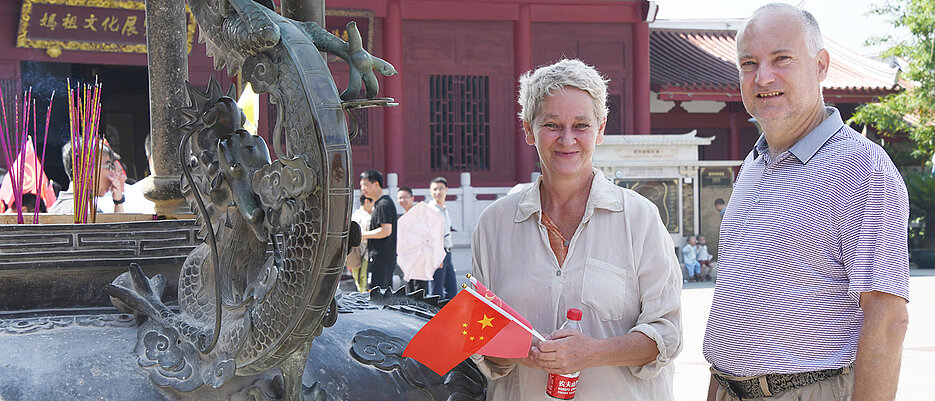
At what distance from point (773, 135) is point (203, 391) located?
1.33 metres

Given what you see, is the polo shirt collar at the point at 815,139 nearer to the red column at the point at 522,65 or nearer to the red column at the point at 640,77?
the red column at the point at 522,65

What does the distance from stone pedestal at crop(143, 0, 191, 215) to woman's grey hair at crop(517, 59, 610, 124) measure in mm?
1019

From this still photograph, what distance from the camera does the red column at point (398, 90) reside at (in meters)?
11.0

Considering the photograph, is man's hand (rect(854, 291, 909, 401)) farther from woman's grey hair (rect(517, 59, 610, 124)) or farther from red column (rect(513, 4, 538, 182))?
red column (rect(513, 4, 538, 182))

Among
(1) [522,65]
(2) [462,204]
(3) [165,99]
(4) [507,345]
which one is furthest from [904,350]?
(1) [522,65]

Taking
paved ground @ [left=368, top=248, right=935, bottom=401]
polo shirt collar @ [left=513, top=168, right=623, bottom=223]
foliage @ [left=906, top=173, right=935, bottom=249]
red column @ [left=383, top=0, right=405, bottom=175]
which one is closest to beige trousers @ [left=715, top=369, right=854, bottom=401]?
polo shirt collar @ [left=513, top=168, right=623, bottom=223]

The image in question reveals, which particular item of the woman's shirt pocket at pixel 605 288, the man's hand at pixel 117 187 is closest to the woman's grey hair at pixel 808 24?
the woman's shirt pocket at pixel 605 288

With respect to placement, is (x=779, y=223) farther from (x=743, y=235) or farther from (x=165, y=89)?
(x=165, y=89)

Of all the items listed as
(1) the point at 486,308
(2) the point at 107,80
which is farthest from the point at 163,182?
(2) the point at 107,80

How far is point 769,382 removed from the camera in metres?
1.89

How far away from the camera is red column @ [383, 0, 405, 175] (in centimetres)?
1101

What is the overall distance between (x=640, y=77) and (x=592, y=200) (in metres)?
10.6

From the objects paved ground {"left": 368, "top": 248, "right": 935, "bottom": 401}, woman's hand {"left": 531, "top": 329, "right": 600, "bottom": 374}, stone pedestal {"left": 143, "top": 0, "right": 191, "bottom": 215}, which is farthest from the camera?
paved ground {"left": 368, "top": 248, "right": 935, "bottom": 401}

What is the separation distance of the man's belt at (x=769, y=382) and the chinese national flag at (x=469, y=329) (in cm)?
52
